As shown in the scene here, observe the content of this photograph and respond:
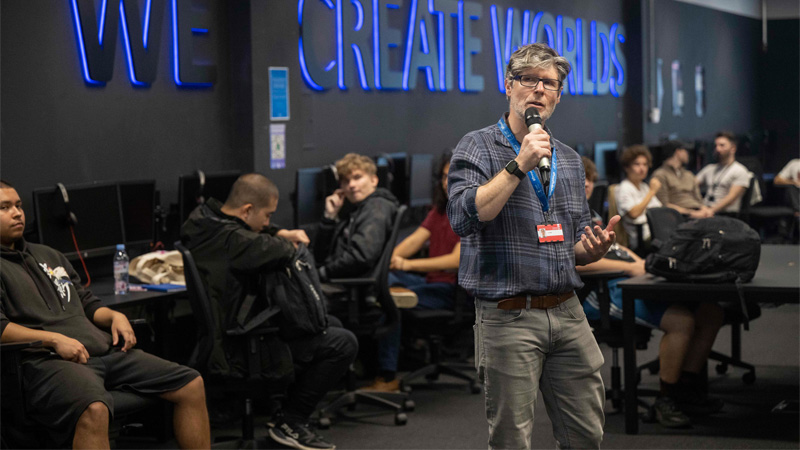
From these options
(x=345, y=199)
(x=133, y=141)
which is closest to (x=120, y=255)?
(x=133, y=141)

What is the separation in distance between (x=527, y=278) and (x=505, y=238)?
0.37 ft

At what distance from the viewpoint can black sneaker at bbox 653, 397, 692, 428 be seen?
14.1 feet

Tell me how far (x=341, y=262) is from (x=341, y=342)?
59 centimetres

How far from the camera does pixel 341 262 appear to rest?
4586 mm

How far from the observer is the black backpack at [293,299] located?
12.7 ft

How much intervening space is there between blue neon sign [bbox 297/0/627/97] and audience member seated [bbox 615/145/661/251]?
1.18 meters

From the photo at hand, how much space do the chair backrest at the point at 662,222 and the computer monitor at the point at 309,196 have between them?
6.20 feet

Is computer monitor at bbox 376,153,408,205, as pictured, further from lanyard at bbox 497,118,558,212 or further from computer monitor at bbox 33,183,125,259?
lanyard at bbox 497,118,558,212

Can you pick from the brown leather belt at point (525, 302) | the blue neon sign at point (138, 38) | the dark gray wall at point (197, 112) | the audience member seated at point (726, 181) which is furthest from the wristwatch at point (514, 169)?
the audience member seated at point (726, 181)

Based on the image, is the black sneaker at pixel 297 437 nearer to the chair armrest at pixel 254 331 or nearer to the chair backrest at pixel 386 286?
the chair armrest at pixel 254 331

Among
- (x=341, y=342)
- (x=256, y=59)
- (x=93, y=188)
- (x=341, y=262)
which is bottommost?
(x=341, y=342)

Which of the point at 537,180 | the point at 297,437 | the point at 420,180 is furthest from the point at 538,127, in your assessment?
the point at 420,180

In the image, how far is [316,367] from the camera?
13.3 ft

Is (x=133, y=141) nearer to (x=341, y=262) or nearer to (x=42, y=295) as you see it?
(x=341, y=262)
